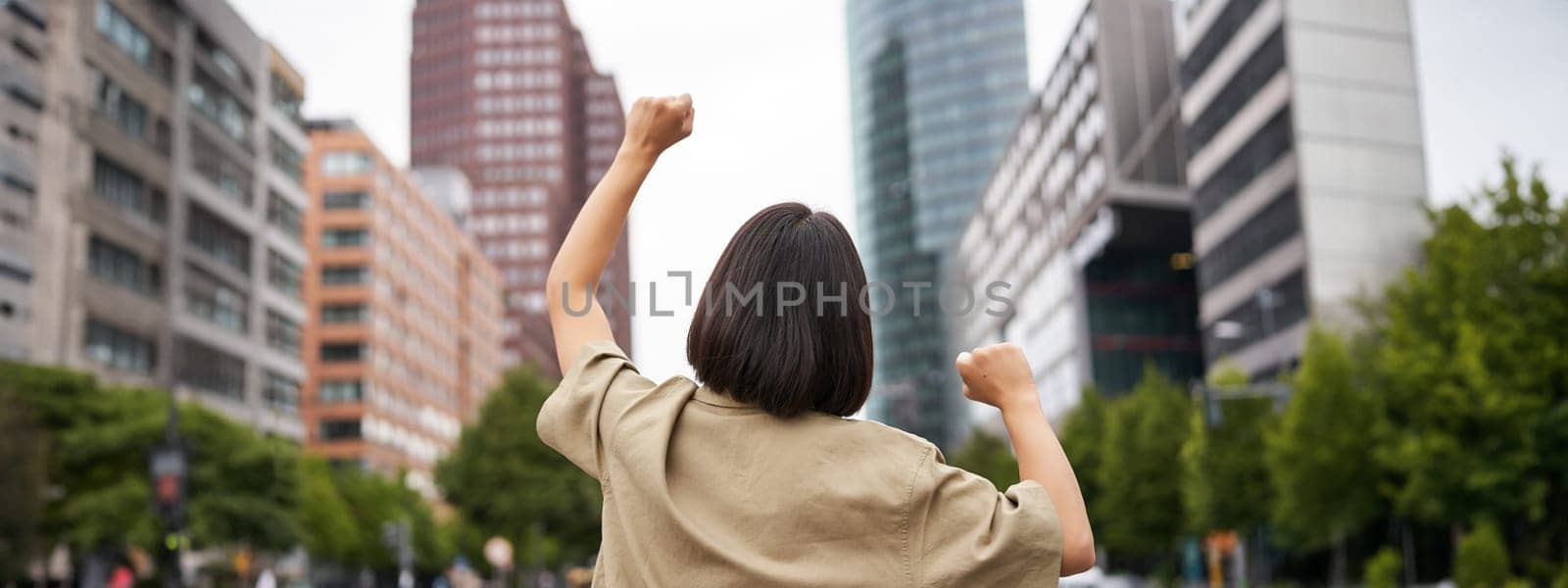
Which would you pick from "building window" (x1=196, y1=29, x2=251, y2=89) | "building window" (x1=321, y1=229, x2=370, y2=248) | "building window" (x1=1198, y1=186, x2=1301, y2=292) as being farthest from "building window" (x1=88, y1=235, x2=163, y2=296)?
"building window" (x1=1198, y1=186, x2=1301, y2=292)

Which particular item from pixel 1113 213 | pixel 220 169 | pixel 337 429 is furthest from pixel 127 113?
pixel 1113 213

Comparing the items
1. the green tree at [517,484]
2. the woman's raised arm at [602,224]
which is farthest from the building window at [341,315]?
the woman's raised arm at [602,224]

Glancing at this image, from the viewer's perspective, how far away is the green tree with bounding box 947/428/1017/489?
226 ft

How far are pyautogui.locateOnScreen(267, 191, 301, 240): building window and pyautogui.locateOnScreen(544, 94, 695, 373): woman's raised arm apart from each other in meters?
74.1

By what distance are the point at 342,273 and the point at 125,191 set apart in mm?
43618

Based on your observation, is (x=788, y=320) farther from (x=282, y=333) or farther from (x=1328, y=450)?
(x=282, y=333)

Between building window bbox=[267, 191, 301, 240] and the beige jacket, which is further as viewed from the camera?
building window bbox=[267, 191, 301, 240]

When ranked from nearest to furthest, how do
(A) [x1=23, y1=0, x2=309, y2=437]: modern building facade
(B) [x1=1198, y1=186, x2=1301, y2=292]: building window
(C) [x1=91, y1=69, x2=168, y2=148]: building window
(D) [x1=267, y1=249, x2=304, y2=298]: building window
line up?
1. (A) [x1=23, y1=0, x2=309, y2=437]: modern building facade
2. (C) [x1=91, y1=69, x2=168, y2=148]: building window
3. (B) [x1=1198, y1=186, x2=1301, y2=292]: building window
4. (D) [x1=267, y1=249, x2=304, y2=298]: building window

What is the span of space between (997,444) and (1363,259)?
79.6 ft

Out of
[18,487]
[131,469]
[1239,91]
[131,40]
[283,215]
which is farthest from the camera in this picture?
[283,215]

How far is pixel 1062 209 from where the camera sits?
90.2m

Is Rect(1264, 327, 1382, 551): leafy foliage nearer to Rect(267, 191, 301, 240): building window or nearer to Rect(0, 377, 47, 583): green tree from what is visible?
Rect(0, 377, 47, 583): green tree

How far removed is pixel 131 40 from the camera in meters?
56.4

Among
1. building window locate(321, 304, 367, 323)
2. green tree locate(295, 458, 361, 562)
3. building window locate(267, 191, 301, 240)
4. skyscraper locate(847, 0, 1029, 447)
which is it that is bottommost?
green tree locate(295, 458, 361, 562)
